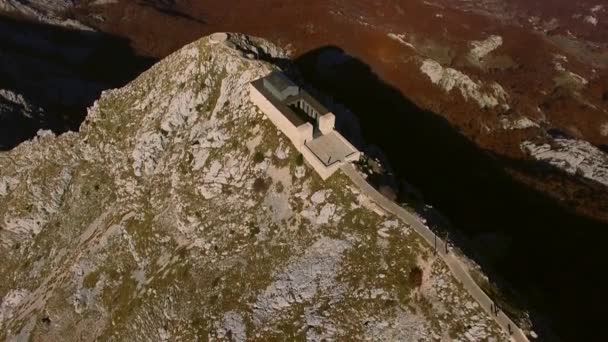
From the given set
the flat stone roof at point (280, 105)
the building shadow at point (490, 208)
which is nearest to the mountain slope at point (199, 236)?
the flat stone roof at point (280, 105)

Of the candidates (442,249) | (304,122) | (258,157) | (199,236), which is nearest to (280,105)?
(304,122)

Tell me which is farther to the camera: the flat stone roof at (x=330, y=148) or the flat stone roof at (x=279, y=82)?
the flat stone roof at (x=279, y=82)

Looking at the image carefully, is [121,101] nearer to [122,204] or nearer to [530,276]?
[122,204]

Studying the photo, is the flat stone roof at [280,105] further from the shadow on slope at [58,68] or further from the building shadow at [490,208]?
the shadow on slope at [58,68]

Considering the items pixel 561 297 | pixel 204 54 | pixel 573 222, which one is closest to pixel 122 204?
pixel 204 54

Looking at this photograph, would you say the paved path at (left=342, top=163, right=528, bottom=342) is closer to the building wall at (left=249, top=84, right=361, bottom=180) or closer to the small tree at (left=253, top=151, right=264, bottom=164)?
the building wall at (left=249, top=84, right=361, bottom=180)

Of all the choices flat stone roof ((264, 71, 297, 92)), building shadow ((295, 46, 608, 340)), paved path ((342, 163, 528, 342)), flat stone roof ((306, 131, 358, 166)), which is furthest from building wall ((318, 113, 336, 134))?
building shadow ((295, 46, 608, 340))

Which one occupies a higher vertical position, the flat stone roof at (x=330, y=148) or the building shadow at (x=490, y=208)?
the flat stone roof at (x=330, y=148)

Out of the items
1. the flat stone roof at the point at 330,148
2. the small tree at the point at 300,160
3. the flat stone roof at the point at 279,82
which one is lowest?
the small tree at the point at 300,160
